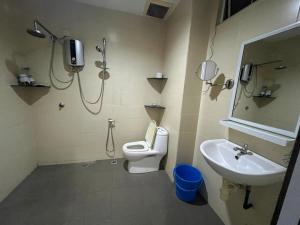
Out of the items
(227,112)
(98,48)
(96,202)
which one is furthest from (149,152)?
(98,48)

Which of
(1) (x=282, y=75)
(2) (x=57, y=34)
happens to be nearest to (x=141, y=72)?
(2) (x=57, y=34)

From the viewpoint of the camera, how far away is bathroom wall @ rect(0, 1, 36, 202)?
151cm

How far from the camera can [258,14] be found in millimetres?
1099

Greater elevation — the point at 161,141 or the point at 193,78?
the point at 193,78

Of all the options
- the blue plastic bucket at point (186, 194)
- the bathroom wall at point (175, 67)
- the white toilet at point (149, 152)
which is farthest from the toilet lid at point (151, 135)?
the blue plastic bucket at point (186, 194)

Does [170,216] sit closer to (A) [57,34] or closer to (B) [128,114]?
(B) [128,114]

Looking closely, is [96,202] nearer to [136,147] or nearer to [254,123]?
[136,147]

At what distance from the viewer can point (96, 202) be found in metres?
1.59

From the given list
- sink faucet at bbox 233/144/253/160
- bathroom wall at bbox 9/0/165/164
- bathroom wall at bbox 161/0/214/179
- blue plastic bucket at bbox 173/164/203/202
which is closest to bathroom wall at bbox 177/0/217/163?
bathroom wall at bbox 161/0/214/179

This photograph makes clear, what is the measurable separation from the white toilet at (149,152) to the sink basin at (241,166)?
87 centimetres

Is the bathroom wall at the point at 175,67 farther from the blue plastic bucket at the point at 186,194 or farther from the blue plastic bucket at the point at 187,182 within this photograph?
the blue plastic bucket at the point at 186,194

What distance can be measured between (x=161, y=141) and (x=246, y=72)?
4.44ft

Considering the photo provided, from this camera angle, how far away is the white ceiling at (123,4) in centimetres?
181

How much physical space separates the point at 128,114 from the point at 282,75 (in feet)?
6.43
